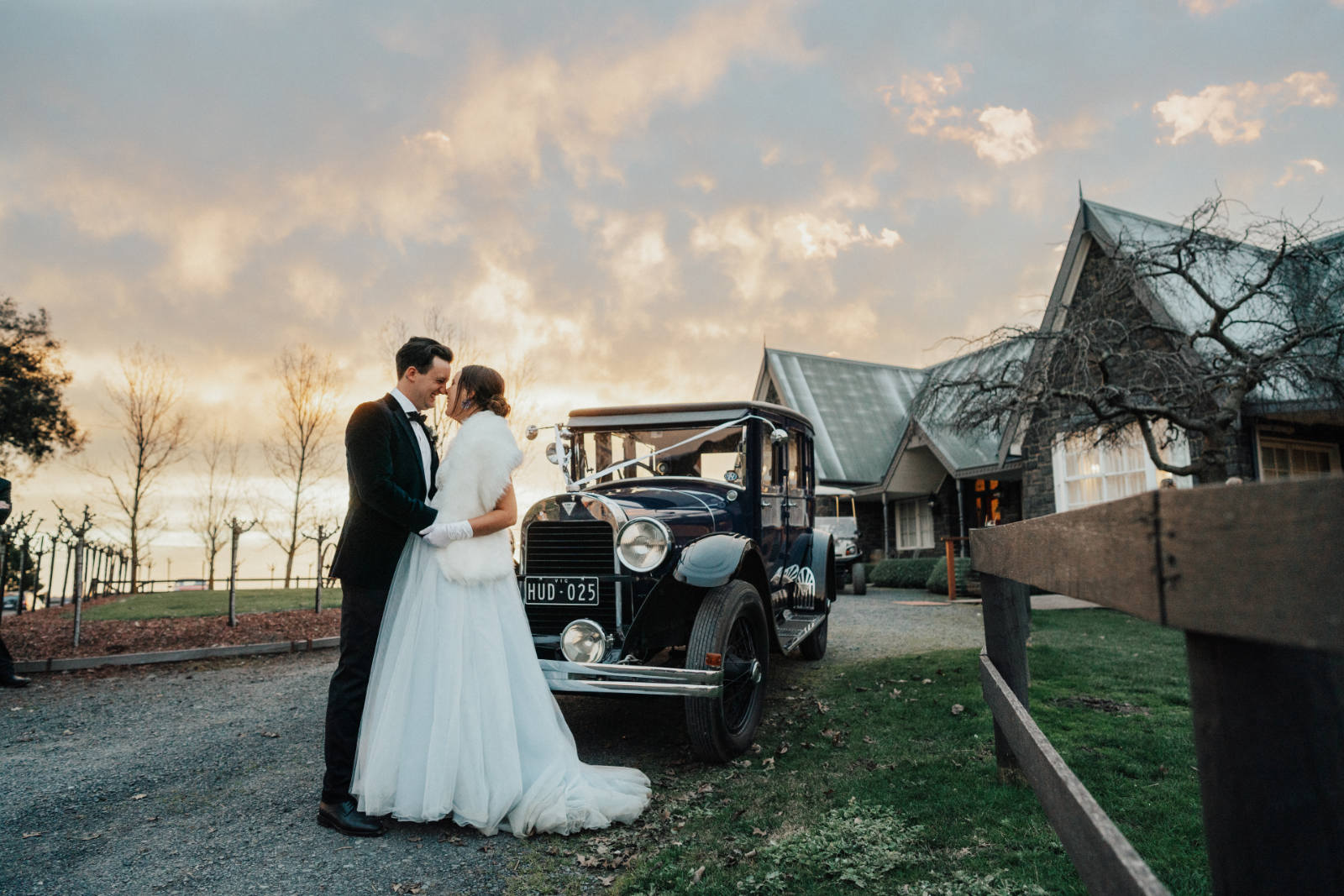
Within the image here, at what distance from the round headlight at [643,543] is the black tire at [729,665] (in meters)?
0.38

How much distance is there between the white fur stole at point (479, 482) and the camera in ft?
11.8

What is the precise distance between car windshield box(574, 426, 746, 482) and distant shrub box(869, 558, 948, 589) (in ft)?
38.0

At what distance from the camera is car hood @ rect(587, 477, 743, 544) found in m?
5.00

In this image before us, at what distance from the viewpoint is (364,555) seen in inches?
136

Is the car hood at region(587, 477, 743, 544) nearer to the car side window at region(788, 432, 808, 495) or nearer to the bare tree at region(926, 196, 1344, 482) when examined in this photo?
Answer: the car side window at region(788, 432, 808, 495)

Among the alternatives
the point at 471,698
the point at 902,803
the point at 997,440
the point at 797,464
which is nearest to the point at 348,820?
the point at 471,698

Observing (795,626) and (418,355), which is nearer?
(418,355)

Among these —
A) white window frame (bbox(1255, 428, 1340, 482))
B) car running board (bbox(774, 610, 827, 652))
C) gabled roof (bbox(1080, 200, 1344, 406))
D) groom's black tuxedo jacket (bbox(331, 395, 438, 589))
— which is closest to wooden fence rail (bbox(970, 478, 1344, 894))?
groom's black tuxedo jacket (bbox(331, 395, 438, 589))

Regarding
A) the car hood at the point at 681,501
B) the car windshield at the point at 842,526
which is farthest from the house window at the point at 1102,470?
the car hood at the point at 681,501

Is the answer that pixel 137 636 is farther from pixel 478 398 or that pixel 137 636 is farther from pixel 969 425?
pixel 969 425

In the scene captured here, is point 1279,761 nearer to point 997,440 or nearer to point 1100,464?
point 1100,464

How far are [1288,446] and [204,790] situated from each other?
1497cm

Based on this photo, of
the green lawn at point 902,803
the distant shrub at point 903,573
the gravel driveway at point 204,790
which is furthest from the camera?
the distant shrub at point 903,573

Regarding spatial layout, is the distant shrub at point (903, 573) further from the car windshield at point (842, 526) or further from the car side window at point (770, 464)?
the car side window at point (770, 464)
